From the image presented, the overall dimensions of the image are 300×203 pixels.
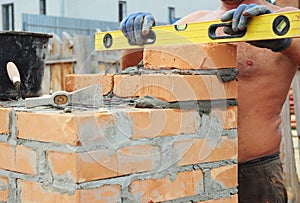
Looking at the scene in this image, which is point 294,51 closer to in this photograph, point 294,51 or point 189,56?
point 294,51

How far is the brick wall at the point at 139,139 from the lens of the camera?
173cm

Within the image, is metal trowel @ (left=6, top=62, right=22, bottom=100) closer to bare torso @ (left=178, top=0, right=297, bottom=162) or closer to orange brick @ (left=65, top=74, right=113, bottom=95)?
orange brick @ (left=65, top=74, right=113, bottom=95)

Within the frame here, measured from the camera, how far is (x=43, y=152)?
5.96ft

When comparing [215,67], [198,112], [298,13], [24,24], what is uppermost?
[24,24]

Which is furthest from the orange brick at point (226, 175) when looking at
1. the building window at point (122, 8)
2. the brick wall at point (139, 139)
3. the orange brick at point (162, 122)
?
the building window at point (122, 8)

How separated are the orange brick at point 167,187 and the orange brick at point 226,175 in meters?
0.09

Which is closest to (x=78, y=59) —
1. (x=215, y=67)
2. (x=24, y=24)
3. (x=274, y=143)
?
(x=274, y=143)

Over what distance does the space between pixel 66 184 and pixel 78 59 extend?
16.5ft

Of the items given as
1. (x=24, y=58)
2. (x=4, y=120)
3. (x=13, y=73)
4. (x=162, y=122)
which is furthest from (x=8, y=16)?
(x=162, y=122)

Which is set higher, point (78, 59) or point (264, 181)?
point (78, 59)

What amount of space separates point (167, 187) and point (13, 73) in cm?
85

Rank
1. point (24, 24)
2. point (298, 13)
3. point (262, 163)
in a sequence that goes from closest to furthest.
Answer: point (298, 13), point (262, 163), point (24, 24)

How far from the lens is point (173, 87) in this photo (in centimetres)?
200

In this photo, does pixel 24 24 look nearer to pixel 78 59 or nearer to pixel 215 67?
pixel 78 59
